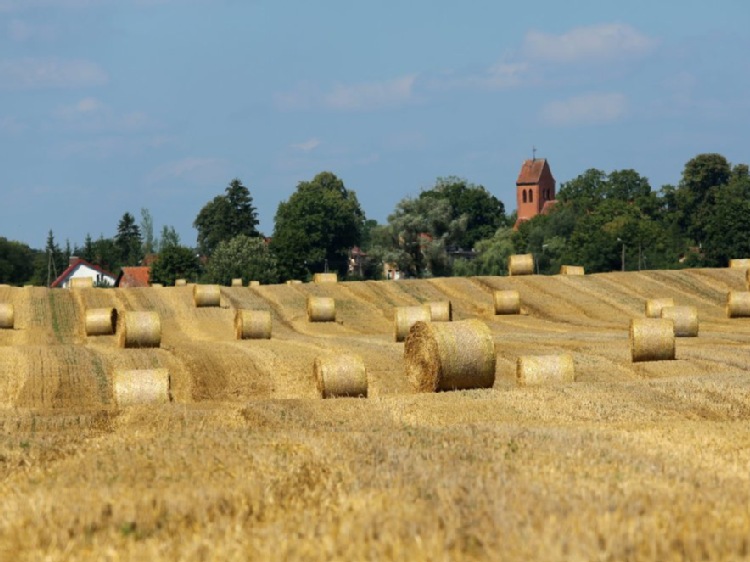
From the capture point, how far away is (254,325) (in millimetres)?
40031

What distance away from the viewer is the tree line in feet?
406

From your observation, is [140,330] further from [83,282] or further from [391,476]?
[83,282]

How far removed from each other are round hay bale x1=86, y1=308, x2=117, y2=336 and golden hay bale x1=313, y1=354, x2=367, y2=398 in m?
21.4

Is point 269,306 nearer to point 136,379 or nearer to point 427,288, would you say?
point 427,288

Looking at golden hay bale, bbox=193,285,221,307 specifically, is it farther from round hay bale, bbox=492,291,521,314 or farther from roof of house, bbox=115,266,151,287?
roof of house, bbox=115,266,151,287

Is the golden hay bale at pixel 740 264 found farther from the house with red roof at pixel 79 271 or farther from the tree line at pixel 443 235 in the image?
the house with red roof at pixel 79 271

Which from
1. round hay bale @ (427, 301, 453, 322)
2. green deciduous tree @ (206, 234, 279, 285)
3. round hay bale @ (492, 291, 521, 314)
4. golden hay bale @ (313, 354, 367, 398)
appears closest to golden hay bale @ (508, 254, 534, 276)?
round hay bale @ (492, 291, 521, 314)

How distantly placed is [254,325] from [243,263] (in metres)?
88.2

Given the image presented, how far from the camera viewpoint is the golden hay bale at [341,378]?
2361cm

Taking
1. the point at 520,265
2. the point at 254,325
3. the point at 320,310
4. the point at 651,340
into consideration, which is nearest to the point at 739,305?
the point at 320,310

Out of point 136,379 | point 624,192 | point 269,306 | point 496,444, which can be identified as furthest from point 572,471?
point 624,192

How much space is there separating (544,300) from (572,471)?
46.5 m

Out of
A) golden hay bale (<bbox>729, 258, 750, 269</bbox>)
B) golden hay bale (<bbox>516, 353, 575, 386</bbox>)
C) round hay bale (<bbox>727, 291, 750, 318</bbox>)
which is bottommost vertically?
round hay bale (<bbox>727, 291, 750, 318</bbox>)

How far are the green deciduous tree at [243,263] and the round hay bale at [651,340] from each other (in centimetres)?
9110
